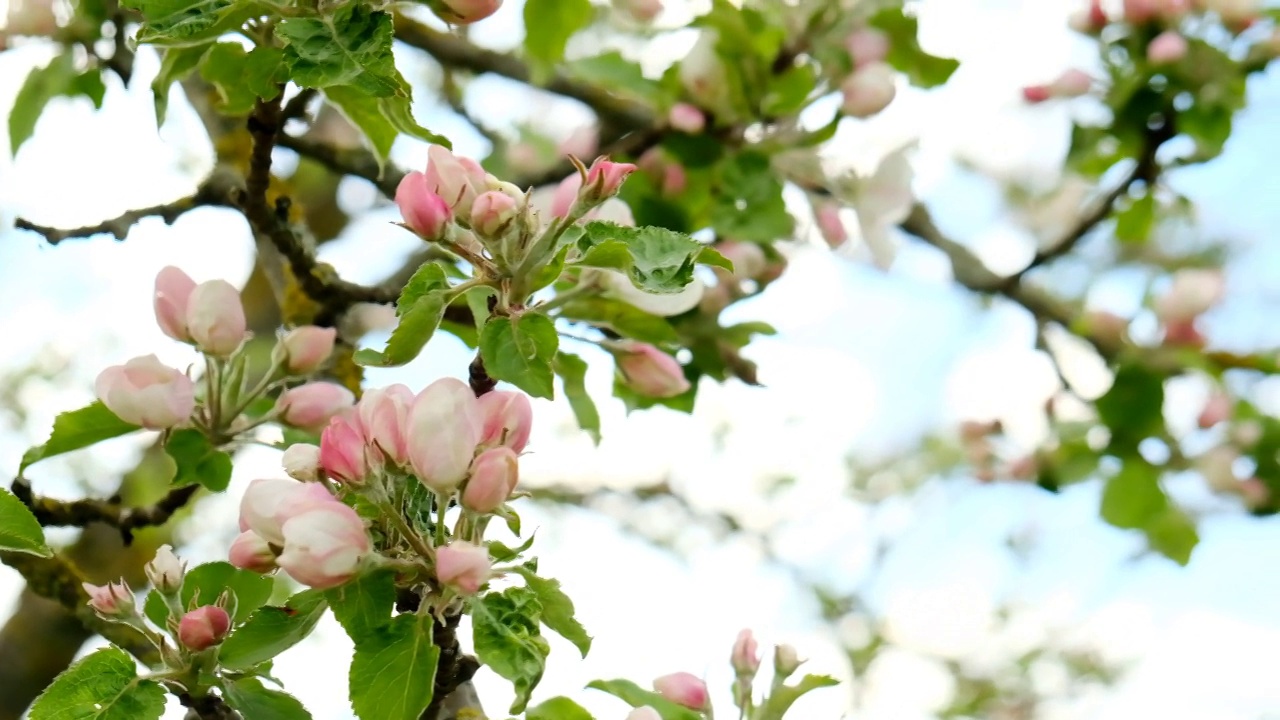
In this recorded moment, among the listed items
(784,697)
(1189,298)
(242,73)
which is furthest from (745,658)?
(1189,298)

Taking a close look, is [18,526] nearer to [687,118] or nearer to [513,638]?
[513,638]

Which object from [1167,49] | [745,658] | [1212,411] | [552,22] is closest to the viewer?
[745,658]

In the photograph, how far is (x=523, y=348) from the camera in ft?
2.10

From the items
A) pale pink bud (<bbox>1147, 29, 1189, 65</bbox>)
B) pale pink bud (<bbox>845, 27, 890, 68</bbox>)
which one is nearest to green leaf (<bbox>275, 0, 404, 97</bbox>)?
pale pink bud (<bbox>845, 27, 890, 68</bbox>)

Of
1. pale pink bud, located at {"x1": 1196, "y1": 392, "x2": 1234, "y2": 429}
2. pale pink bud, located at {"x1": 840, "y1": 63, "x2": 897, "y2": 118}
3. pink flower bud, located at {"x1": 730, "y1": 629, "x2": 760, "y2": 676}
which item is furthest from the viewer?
pale pink bud, located at {"x1": 1196, "y1": 392, "x2": 1234, "y2": 429}

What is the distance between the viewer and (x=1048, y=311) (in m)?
1.70

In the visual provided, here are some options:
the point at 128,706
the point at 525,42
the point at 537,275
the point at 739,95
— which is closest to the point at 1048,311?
the point at 739,95

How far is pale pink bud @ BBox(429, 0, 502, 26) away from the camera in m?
0.75

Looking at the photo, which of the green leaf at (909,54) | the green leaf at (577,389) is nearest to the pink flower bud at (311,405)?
the green leaf at (577,389)

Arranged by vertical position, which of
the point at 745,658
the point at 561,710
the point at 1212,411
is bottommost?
the point at 1212,411

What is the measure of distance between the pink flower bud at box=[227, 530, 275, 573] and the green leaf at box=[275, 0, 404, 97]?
0.86ft

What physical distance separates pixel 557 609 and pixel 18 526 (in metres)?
0.31

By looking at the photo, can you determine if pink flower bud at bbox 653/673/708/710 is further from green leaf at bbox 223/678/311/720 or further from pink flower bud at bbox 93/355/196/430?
pink flower bud at bbox 93/355/196/430

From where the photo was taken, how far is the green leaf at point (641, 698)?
83 centimetres
